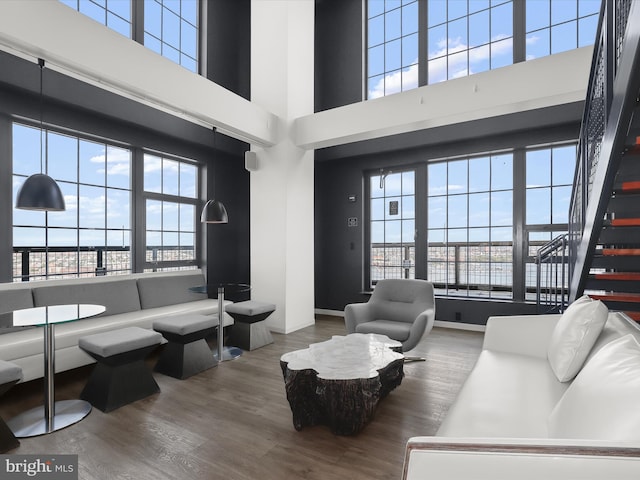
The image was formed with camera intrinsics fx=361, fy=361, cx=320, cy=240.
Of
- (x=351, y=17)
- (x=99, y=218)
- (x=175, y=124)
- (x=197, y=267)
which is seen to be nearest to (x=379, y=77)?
(x=351, y=17)

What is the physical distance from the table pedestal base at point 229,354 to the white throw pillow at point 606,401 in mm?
3214

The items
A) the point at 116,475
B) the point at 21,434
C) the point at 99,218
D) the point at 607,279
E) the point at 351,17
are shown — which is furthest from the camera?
the point at 351,17

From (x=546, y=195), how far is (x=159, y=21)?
243 inches

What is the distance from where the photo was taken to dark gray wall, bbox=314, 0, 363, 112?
6.60 m

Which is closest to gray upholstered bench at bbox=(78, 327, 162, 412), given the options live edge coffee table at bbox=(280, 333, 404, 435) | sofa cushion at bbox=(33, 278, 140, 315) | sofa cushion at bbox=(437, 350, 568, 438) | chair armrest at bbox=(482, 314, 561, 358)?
sofa cushion at bbox=(33, 278, 140, 315)

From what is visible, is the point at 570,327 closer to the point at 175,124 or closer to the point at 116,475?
the point at 116,475

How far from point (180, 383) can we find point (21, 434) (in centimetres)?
117

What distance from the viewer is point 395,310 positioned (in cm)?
412

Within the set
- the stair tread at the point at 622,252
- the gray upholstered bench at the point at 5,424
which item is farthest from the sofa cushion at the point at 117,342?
the stair tread at the point at 622,252

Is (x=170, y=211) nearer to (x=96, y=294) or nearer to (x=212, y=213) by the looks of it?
(x=212, y=213)

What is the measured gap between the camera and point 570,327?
81.7 inches

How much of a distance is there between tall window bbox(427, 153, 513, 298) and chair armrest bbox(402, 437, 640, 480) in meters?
4.95

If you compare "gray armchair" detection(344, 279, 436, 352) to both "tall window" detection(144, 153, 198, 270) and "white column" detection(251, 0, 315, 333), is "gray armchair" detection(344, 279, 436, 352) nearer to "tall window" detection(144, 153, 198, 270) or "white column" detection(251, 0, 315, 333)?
"white column" detection(251, 0, 315, 333)

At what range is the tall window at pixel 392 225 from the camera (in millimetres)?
6164
